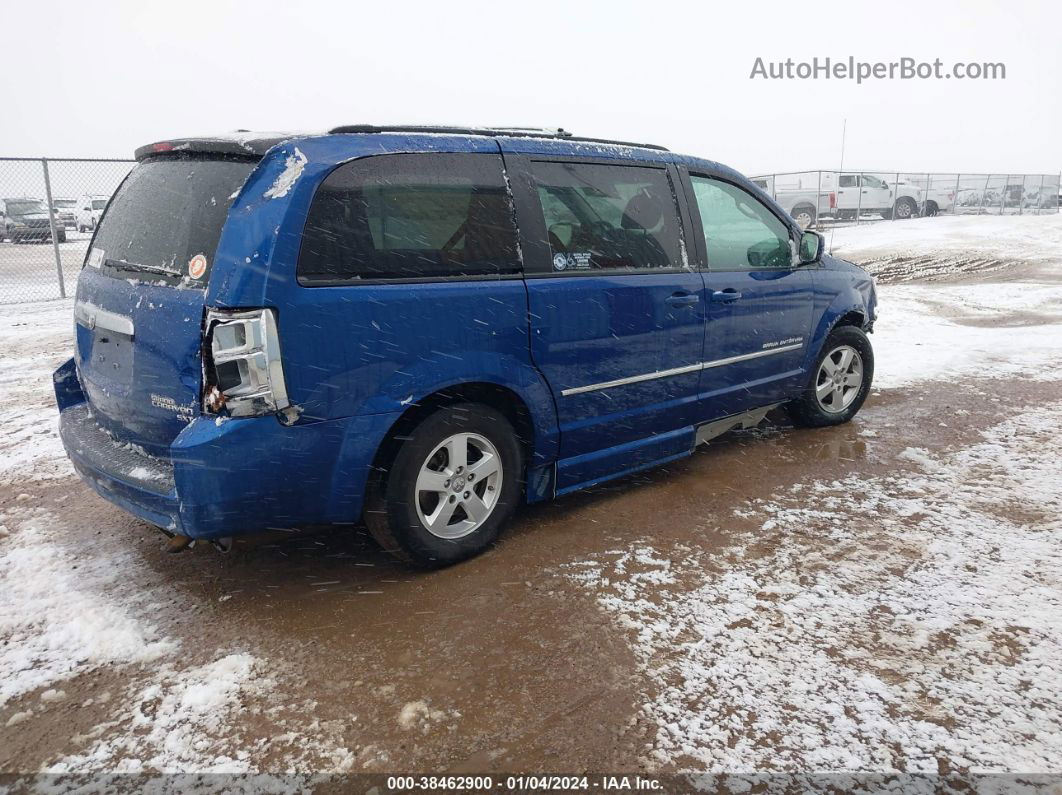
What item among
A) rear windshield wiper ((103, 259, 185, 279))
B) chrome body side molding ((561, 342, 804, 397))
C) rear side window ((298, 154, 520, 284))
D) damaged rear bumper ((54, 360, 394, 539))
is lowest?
damaged rear bumper ((54, 360, 394, 539))

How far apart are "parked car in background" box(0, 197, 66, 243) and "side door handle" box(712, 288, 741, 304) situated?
2316 cm

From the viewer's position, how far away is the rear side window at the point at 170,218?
2742 mm

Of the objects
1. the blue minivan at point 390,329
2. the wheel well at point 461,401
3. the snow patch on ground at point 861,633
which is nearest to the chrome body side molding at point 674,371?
the blue minivan at point 390,329

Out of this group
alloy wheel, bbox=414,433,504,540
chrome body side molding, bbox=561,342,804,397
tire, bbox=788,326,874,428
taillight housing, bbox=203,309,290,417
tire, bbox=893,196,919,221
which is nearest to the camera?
taillight housing, bbox=203,309,290,417

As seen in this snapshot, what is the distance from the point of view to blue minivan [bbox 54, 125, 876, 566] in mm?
2617

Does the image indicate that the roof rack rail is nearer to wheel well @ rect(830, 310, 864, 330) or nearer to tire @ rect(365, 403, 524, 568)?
tire @ rect(365, 403, 524, 568)

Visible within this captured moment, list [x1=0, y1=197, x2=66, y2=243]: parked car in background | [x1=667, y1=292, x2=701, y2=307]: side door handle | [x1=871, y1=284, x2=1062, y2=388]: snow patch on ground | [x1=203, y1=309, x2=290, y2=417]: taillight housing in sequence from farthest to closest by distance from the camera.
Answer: [x1=0, y1=197, x2=66, y2=243]: parked car in background < [x1=871, y1=284, x2=1062, y2=388]: snow patch on ground < [x1=667, y1=292, x2=701, y2=307]: side door handle < [x1=203, y1=309, x2=290, y2=417]: taillight housing

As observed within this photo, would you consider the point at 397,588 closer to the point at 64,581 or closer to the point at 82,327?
the point at 64,581

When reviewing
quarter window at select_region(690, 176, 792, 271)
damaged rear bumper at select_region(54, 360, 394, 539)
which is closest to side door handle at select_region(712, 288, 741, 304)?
quarter window at select_region(690, 176, 792, 271)

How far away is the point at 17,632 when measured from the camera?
9.11 ft

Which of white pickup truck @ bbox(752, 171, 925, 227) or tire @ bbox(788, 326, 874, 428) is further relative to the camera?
white pickup truck @ bbox(752, 171, 925, 227)

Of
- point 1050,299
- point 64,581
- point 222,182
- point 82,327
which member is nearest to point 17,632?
point 64,581

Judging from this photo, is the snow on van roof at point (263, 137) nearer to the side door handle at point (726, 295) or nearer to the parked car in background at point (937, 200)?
the side door handle at point (726, 295)

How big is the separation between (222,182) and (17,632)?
188cm
